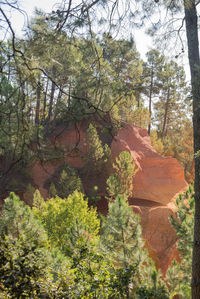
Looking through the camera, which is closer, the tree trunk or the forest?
the forest

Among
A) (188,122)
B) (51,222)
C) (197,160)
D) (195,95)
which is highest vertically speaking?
(188,122)

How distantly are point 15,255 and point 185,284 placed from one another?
6397mm

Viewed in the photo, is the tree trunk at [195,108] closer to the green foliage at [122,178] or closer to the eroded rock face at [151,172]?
the green foliage at [122,178]

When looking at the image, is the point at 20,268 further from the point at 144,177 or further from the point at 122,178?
the point at 144,177

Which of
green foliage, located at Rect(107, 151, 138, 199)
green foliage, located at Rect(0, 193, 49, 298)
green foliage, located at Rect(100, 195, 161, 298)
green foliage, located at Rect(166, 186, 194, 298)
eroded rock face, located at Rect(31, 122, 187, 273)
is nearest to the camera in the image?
green foliage, located at Rect(0, 193, 49, 298)

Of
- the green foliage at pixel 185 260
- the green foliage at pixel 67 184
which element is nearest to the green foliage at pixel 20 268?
the green foliage at pixel 185 260

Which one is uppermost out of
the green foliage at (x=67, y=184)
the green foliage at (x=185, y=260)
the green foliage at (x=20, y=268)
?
the green foliage at (x=67, y=184)

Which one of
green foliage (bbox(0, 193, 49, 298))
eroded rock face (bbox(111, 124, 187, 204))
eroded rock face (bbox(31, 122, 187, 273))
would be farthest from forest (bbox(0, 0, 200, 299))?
eroded rock face (bbox(111, 124, 187, 204))

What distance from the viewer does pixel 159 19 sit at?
4.68 m

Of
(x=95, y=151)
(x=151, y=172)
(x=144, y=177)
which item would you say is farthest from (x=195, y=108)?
(x=151, y=172)

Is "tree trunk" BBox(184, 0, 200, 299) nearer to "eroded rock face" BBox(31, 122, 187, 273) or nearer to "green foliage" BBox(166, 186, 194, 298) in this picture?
"green foliage" BBox(166, 186, 194, 298)

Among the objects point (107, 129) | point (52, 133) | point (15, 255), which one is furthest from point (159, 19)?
point (52, 133)

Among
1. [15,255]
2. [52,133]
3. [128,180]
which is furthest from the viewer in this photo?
[52,133]

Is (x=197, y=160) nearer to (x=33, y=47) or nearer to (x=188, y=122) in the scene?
(x=33, y=47)
